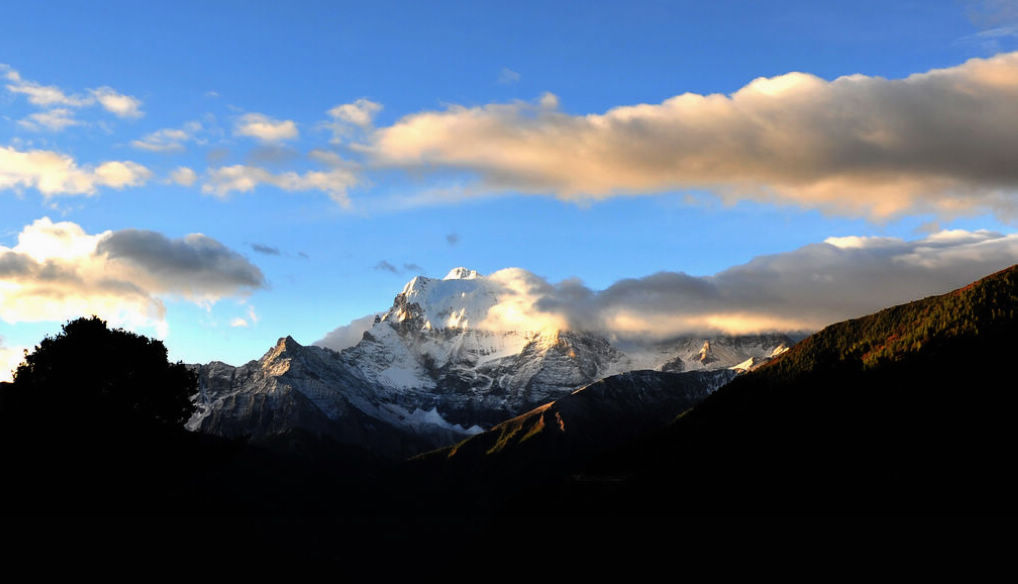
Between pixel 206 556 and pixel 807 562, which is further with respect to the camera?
pixel 807 562

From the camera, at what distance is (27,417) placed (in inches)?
3905

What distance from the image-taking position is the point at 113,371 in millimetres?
143250

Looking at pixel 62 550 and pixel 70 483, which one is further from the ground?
pixel 70 483

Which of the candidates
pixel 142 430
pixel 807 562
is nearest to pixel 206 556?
pixel 142 430

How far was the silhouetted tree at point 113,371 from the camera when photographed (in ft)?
448

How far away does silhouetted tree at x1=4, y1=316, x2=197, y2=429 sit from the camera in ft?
448

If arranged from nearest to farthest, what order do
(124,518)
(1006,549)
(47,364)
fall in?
(124,518) → (47,364) → (1006,549)

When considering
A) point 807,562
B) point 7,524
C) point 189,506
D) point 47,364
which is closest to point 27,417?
point 7,524

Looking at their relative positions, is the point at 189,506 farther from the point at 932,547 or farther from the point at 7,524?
the point at 932,547

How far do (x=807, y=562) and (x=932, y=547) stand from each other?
25.0m

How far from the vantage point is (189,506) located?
118875mm

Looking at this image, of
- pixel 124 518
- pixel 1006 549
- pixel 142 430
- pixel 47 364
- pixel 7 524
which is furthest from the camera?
pixel 1006 549

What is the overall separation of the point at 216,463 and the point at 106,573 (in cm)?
3074

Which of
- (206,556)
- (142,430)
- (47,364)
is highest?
(47,364)
